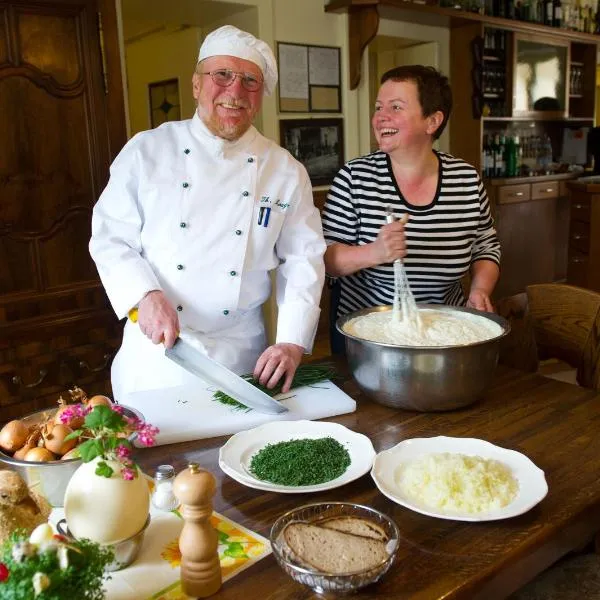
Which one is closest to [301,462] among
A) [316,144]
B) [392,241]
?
[392,241]

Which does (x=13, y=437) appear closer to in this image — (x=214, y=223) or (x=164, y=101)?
(x=214, y=223)

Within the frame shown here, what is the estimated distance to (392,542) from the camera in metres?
0.89

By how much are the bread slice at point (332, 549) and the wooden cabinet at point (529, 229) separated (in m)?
4.76

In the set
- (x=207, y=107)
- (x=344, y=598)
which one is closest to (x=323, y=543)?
(x=344, y=598)

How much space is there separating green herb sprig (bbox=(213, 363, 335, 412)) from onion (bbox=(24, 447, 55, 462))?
0.47 meters

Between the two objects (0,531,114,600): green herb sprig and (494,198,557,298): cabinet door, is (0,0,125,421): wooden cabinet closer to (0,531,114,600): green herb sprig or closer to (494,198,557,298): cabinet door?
(0,531,114,600): green herb sprig

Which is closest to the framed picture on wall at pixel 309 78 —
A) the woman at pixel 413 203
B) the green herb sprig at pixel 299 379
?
the woman at pixel 413 203

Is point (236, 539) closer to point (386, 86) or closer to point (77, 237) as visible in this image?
point (386, 86)

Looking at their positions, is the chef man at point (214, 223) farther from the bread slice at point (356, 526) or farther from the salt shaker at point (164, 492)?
the bread slice at point (356, 526)

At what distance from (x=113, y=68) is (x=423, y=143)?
4.54 feet

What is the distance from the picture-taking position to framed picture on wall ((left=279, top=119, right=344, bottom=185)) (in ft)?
13.8

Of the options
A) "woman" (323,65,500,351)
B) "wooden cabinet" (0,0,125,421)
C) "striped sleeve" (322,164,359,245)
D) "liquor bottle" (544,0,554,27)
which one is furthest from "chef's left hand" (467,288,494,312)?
"liquor bottle" (544,0,554,27)

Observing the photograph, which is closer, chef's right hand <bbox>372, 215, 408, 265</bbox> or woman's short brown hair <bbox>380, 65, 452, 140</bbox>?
chef's right hand <bbox>372, 215, 408, 265</bbox>

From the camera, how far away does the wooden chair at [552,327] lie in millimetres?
1890
